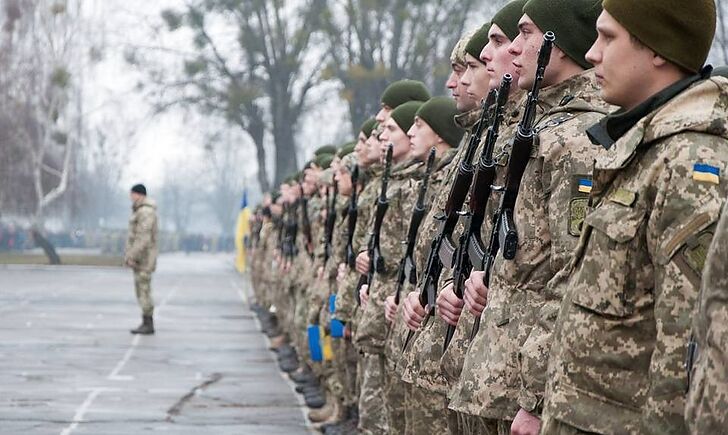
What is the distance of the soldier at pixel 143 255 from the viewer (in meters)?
19.2

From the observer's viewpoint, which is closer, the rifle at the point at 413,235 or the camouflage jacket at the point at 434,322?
the camouflage jacket at the point at 434,322

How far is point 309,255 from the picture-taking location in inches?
572

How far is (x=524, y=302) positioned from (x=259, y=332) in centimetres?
1638

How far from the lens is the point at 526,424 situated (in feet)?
13.8

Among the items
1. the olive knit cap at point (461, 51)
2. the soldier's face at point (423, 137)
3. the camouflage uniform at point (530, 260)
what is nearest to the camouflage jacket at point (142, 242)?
the soldier's face at point (423, 137)

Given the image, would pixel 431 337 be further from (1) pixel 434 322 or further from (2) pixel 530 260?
(2) pixel 530 260

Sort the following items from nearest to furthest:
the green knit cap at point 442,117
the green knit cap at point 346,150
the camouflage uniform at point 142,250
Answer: the green knit cap at point 442,117 < the green knit cap at point 346,150 < the camouflage uniform at point 142,250

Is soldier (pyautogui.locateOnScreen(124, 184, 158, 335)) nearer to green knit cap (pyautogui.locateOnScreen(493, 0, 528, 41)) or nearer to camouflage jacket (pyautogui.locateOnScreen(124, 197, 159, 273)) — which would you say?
camouflage jacket (pyautogui.locateOnScreen(124, 197, 159, 273))

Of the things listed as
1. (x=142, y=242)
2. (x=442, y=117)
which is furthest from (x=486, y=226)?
(x=142, y=242)

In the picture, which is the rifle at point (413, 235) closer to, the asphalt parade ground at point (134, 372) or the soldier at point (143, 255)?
the asphalt parade ground at point (134, 372)

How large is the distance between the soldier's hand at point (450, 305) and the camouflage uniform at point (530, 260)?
56cm

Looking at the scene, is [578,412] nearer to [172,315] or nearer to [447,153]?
[447,153]

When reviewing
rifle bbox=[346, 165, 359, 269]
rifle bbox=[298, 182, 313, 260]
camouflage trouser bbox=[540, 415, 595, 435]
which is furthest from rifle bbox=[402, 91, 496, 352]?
rifle bbox=[298, 182, 313, 260]

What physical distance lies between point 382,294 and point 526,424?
146 inches
